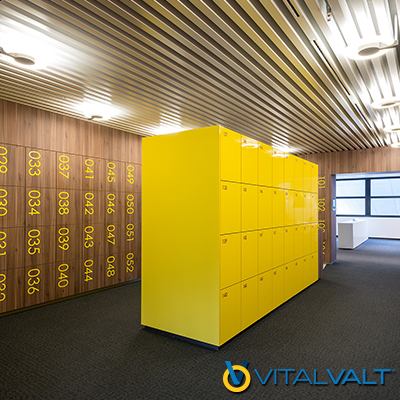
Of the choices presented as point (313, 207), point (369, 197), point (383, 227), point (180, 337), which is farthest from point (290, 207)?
point (369, 197)

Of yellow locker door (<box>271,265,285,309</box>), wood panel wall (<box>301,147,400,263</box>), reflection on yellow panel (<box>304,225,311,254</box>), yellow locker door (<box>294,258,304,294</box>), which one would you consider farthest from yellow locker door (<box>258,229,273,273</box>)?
wood panel wall (<box>301,147,400,263</box>)

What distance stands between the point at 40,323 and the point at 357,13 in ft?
15.8

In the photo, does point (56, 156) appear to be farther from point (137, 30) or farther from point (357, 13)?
point (357, 13)

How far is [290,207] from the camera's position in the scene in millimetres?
5242

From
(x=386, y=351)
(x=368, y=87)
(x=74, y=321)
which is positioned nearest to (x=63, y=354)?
(x=74, y=321)

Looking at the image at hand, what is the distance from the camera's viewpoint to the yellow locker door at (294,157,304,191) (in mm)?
5531

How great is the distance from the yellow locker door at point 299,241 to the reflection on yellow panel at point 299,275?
0.12 meters

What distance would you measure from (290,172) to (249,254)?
6.35 ft

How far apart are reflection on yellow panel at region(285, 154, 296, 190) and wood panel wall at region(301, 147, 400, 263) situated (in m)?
3.70

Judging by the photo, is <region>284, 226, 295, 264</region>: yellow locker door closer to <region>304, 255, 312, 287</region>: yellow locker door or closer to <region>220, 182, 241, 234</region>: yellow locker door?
<region>304, 255, 312, 287</region>: yellow locker door

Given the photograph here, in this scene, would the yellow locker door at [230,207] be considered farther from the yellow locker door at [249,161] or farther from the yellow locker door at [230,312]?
the yellow locker door at [230,312]

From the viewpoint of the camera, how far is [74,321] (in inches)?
166

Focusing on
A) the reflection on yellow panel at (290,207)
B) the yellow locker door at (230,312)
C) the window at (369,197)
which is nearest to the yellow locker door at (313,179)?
the reflection on yellow panel at (290,207)

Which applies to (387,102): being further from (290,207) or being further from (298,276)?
(298,276)
